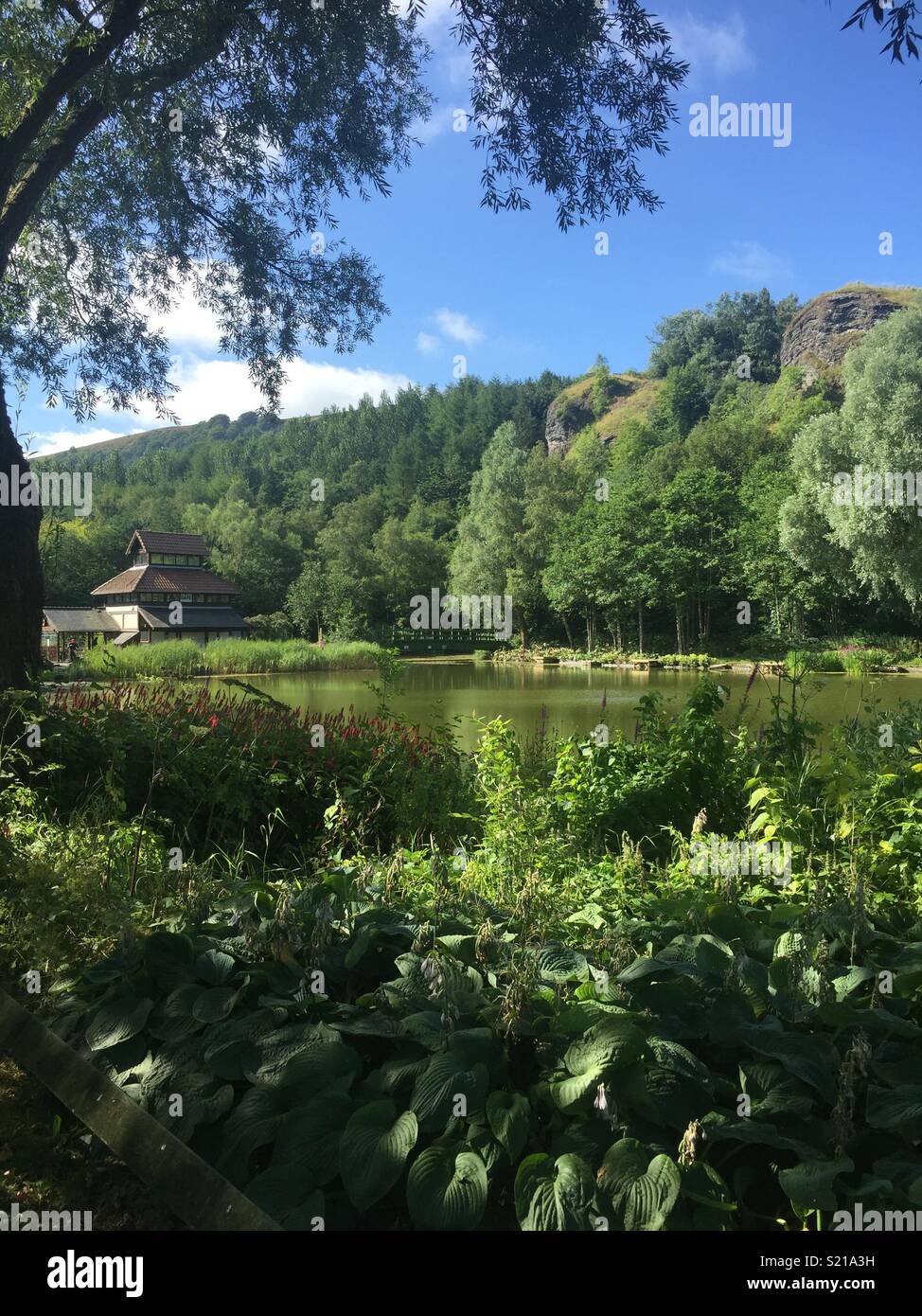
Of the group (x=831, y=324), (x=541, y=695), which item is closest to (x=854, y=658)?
(x=541, y=695)

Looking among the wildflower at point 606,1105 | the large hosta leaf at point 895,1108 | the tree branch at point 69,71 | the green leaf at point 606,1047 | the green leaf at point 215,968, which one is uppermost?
the tree branch at point 69,71

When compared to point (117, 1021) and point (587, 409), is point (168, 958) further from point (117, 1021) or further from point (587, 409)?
point (587, 409)

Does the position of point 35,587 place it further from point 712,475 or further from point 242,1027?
point 712,475

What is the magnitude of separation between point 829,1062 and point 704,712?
10.6ft

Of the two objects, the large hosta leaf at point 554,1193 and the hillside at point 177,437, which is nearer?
the large hosta leaf at point 554,1193

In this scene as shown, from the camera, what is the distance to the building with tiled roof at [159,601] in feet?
106

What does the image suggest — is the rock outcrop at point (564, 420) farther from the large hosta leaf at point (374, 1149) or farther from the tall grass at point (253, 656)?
the large hosta leaf at point (374, 1149)

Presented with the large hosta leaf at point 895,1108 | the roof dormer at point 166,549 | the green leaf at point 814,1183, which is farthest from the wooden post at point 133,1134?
the roof dormer at point 166,549

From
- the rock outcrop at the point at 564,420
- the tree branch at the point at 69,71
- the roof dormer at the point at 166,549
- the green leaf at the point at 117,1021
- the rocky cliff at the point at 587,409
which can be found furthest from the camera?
the rock outcrop at the point at 564,420

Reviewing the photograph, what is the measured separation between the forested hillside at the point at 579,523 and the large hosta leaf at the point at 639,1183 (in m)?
21.0

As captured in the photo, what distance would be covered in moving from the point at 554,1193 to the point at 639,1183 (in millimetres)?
147

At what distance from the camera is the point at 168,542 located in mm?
34469

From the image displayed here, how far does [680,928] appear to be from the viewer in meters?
2.49

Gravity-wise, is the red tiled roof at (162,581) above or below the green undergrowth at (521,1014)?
above
